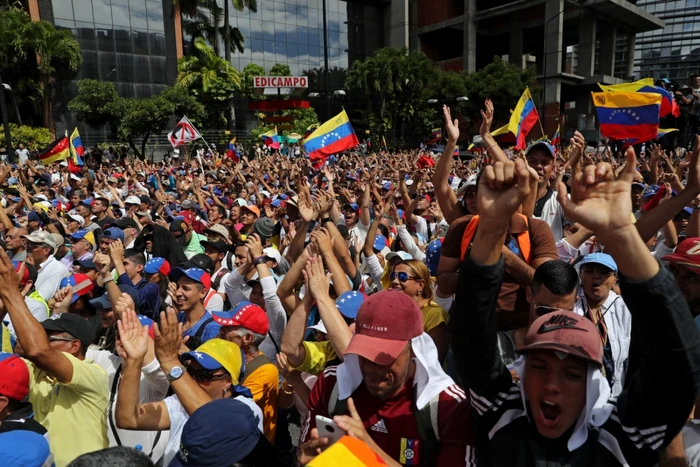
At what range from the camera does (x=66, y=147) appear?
13.9 m

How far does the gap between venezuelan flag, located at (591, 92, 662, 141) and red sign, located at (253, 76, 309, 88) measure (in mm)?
21717

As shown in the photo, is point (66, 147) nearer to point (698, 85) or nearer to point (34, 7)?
point (698, 85)

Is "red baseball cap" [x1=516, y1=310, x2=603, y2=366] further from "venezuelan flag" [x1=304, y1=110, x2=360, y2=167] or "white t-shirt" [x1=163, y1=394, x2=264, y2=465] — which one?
"venezuelan flag" [x1=304, y1=110, x2=360, y2=167]

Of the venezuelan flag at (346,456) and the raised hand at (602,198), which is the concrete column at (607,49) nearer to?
the raised hand at (602,198)

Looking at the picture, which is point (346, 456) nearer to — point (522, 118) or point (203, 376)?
point (203, 376)

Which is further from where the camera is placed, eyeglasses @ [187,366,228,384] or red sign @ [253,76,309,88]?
red sign @ [253,76,309,88]

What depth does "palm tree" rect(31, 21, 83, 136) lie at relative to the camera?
28156 millimetres

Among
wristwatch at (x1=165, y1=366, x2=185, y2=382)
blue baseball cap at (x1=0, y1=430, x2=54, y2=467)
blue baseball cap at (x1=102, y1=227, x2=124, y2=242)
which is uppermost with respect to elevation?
blue baseball cap at (x1=0, y1=430, x2=54, y2=467)

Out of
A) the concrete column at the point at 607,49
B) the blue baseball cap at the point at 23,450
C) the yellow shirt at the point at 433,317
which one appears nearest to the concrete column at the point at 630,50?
the concrete column at the point at 607,49

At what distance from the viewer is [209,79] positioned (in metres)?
31.4

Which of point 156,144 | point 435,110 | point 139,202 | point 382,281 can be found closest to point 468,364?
point 382,281

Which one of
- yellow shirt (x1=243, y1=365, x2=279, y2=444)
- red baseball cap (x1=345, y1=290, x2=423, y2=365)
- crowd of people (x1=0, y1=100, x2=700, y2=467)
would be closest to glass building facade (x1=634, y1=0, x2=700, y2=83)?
crowd of people (x1=0, y1=100, x2=700, y2=467)

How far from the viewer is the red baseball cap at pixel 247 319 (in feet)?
10.9

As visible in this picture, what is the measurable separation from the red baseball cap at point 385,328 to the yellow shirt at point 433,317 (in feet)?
4.34
